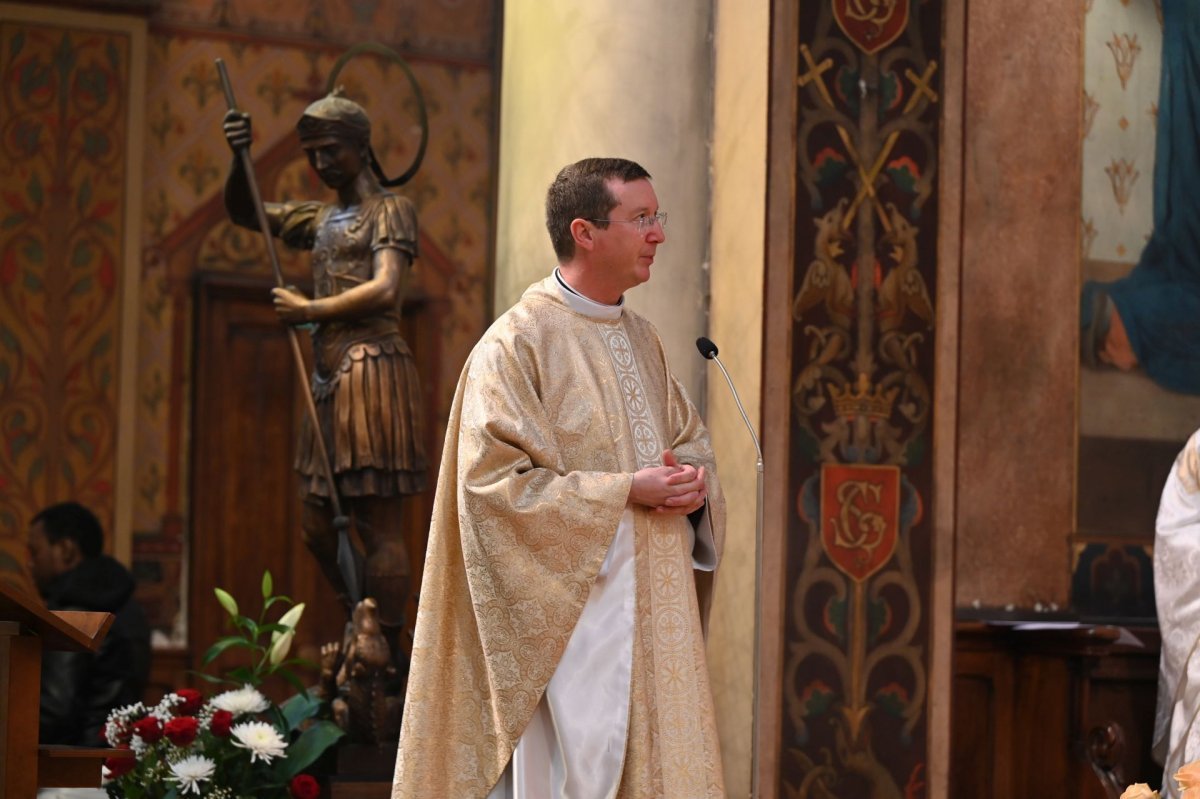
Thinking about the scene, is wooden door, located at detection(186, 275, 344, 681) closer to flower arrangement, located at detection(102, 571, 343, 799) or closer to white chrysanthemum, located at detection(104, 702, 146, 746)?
flower arrangement, located at detection(102, 571, 343, 799)

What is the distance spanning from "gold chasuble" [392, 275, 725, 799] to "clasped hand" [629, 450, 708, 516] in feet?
0.10

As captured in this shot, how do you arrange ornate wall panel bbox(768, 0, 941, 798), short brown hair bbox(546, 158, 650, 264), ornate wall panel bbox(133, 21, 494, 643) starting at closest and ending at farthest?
short brown hair bbox(546, 158, 650, 264), ornate wall panel bbox(768, 0, 941, 798), ornate wall panel bbox(133, 21, 494, 643)

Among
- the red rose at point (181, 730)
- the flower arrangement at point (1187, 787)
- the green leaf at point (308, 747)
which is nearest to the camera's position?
the flower arrangement at point (1187, 787)

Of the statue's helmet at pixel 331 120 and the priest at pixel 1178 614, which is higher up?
the statue's helmet at pixel 331 120

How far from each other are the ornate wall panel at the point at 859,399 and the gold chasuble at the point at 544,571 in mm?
1536

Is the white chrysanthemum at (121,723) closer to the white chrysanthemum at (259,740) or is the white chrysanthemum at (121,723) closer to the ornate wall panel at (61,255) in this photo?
the white chrysanthemum at (259,740)

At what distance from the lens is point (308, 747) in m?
4.65

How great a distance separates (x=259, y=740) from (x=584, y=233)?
1.76 m

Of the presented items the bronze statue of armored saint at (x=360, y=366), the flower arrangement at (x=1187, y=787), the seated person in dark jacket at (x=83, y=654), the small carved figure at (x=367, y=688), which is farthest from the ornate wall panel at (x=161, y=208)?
the flower arrangement at (x=1187, y=787)

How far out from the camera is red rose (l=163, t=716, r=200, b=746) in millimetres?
4239

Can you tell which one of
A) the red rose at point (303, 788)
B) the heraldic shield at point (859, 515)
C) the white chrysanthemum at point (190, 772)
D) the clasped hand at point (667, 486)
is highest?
the clasped hand at point (667, 486)

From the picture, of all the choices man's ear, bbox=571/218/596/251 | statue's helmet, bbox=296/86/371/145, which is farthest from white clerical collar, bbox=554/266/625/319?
statue's helmet, bbox=296/86/371/145

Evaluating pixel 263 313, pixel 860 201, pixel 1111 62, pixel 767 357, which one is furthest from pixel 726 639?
pixel 263 313

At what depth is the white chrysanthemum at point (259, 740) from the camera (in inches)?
173
